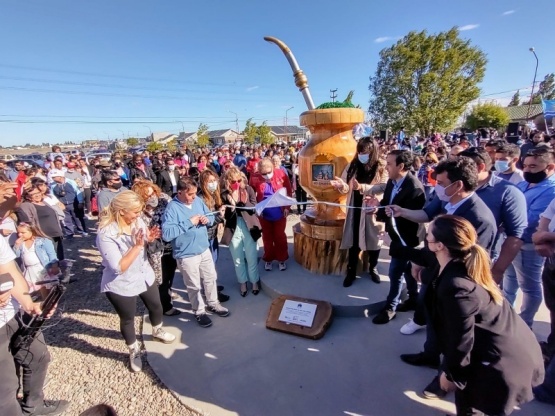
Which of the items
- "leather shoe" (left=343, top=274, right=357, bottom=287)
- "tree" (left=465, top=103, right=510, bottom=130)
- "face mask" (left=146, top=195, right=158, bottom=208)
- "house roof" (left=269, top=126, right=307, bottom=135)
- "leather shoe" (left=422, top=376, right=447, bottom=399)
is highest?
"house roof" (left=269, top=126, right=307, bottom=135)

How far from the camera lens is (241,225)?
3957 mm

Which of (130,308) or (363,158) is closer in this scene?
(130,308)

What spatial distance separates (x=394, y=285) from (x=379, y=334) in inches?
22.0

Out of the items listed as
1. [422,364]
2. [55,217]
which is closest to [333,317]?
[422,364]

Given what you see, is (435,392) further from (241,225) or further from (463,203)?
(241,225)

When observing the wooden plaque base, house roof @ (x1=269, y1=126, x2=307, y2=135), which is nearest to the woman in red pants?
the wooden plaque base

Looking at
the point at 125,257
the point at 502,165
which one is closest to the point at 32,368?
the point at 125,257

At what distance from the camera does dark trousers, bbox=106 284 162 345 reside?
8.76 ft

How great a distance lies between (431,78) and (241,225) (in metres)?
28.4

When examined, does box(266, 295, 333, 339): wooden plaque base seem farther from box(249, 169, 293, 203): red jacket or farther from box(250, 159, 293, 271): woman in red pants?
box(249, 169, 293, 203): red jacket

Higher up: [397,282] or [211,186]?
[211,186]

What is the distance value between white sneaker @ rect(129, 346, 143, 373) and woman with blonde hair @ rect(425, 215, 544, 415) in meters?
2.78

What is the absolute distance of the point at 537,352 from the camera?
1.73 meters

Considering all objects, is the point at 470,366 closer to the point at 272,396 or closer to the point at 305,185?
the point at 272,396
